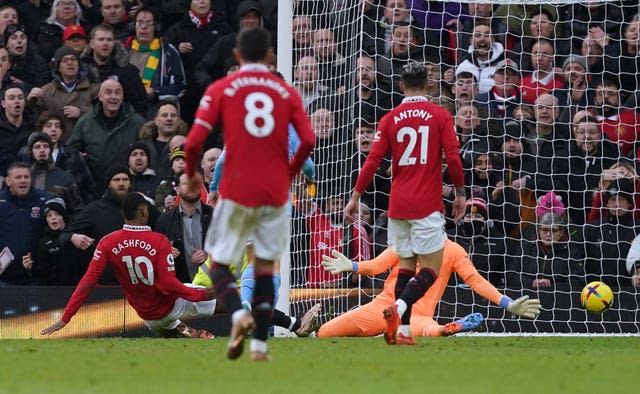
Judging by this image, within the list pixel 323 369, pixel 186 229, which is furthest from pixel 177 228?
pixel 323 369

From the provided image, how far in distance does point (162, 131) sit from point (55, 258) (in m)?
2.29

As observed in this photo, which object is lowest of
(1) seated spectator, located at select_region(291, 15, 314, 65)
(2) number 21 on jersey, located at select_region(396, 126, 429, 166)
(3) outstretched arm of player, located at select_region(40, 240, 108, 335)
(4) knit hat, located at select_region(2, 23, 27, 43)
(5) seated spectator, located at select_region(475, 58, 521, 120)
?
(3) outstretched arm of player, located at select_region(40, 240, 108, 335)

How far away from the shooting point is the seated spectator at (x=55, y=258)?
14250mm

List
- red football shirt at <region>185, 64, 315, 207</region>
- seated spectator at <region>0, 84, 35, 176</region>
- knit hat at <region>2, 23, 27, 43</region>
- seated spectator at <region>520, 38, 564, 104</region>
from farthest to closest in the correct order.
Answer: 1. knit hat at <region>2, 23, 27, 43</region>
2. seated spectator at <region>0, 84, 35, 176</region>
3. seated spectator at <region>520, 38, 564, 104</region>
4. red football shirt at <region>185, 64, 315, 207</region>

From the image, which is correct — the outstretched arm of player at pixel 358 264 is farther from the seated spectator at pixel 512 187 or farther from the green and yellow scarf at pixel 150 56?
the green and yellow scarf at pixel 150 56

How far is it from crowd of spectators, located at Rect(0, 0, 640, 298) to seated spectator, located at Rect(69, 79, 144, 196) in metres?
0.02

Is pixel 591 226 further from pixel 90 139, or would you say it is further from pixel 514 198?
pixel 90 139

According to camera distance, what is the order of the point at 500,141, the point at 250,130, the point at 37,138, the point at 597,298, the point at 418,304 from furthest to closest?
the point at 37,138 < the point at 500,141 < the point at 418,304 < the point at 597,298 < the point at 250,130

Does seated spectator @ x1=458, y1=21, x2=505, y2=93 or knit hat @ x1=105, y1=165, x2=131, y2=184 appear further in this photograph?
seated spectator @ x1=458, y1=21, x2=505, y2=93

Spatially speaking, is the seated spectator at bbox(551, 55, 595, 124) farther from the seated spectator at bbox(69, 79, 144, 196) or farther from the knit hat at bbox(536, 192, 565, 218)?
the seated spectator at bbox(69, 79, 144, 196)

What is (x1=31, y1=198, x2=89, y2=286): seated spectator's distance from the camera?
46.8 ft

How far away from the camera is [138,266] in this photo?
1183 centimetres

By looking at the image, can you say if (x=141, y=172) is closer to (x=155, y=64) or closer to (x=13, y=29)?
(x=155, y=64)

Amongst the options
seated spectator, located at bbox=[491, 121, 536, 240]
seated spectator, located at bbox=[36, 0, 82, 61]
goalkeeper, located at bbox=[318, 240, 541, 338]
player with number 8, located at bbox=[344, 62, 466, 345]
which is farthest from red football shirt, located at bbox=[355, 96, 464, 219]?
seated spectator, located at bbox=[36, 0, 82, 61]
